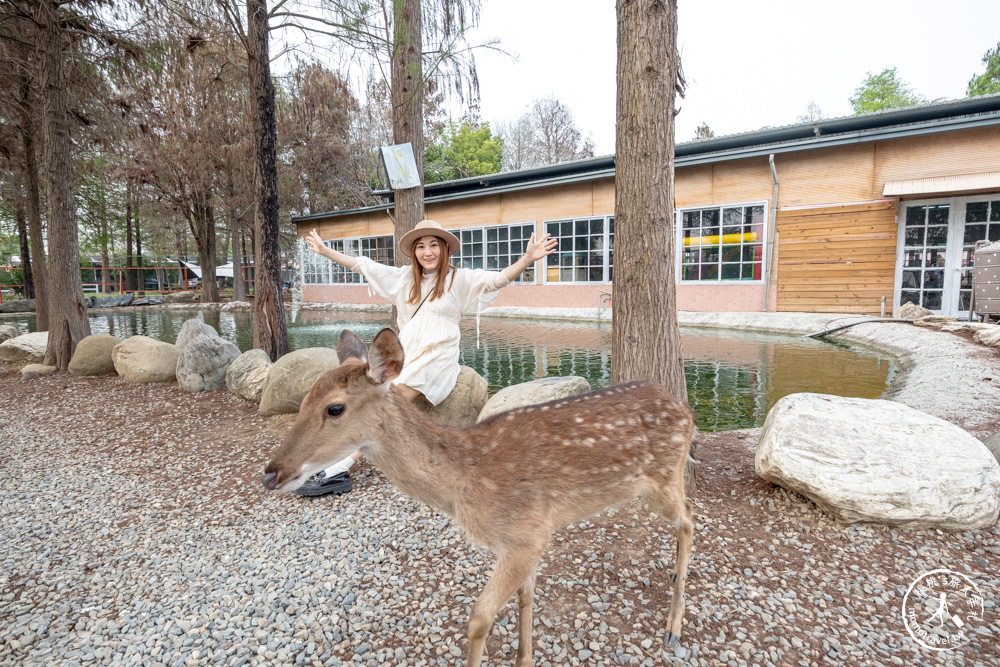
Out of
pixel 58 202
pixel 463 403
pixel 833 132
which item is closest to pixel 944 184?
pixel 833 132

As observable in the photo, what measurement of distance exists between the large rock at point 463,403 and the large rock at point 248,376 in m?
2.68

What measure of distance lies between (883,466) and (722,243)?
12782mm

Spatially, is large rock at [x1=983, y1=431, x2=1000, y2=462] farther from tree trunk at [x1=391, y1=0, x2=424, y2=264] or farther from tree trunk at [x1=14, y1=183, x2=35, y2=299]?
tree trunk at [x1=14, y1=183, x2=35, y2=299]

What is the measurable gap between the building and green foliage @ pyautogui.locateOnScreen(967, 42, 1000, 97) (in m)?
29.3

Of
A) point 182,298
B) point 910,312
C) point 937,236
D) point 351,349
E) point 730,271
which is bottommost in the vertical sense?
point 910,312

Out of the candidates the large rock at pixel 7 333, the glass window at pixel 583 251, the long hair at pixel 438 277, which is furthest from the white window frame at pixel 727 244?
the large rock at pixel 7 333

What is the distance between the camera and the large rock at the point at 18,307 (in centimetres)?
2159

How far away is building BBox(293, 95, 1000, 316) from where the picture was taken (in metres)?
11.7

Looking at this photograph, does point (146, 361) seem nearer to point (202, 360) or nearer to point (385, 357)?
point (202, 360)

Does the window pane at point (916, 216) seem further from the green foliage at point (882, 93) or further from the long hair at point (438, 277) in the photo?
the green foliage at point (882, 93)

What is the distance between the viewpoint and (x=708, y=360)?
866 cm

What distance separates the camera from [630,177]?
357 cm

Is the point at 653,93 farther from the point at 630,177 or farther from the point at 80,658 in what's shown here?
the point at 80,658

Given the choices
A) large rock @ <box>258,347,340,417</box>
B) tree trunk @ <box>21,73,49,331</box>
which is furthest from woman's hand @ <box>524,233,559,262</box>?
tree trunk @ <box>21,73,49,331</box>
